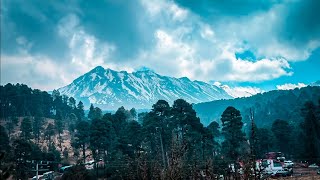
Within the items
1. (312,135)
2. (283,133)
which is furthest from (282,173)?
(283,133)

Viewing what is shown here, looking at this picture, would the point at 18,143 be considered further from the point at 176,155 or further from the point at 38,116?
the point at 38,116

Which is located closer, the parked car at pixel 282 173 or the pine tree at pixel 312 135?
the parked car at pixel 282 173

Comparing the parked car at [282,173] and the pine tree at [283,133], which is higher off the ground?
the pine tree at [283,133]

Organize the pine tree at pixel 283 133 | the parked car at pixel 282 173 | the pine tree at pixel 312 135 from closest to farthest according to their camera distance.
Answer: the parked car at pixel 282 173 → the pine tree at pixel 312 135 → the pine tree at pixel 283 133

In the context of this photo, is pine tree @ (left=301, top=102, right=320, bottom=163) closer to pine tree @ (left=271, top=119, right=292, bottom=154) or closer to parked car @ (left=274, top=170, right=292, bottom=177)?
pine tree @ (left=271, top=119, right=292, bottom=154)

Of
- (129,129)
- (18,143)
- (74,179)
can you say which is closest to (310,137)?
(129,129)

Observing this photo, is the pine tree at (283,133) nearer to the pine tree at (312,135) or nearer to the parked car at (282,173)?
the pine tree at (312,135)

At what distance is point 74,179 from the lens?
3534cm

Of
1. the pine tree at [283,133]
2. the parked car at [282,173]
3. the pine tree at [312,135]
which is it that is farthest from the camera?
the pine tree at [283,133]

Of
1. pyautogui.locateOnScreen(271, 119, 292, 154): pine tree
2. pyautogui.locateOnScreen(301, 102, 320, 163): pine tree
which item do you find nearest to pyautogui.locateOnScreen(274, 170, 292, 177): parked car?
pyautogui.locateOnScreen(301, 102, 320, 163): pine tree

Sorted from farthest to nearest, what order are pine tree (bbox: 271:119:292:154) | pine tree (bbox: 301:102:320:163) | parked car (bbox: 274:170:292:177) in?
pine tree (bbox: 271:119:292:154) → pine tree (bbox: 301:102:320:163) → parked car (bbox: 274:170:292:177)

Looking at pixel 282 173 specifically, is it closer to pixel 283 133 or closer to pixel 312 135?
pixel 312 135

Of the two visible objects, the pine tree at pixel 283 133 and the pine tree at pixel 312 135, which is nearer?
the pine tree at pixel 312 135

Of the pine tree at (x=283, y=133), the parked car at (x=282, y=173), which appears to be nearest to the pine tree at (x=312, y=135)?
the pine tree at (x=283, y=133)
